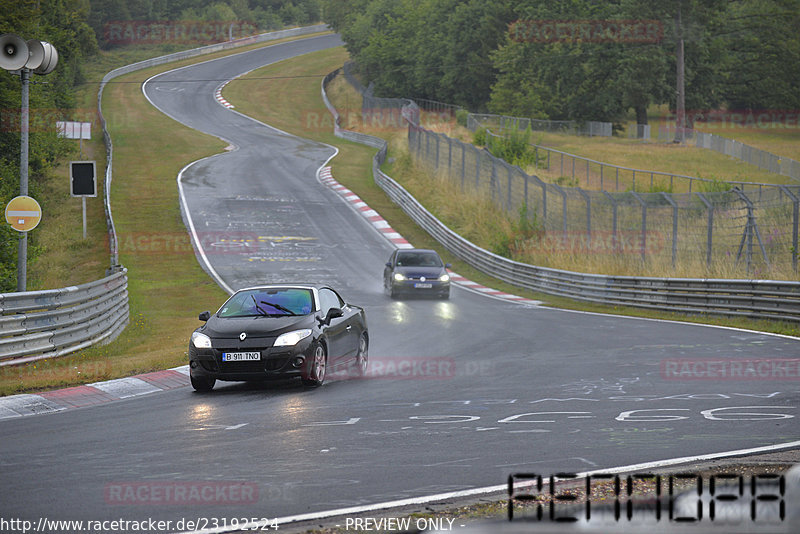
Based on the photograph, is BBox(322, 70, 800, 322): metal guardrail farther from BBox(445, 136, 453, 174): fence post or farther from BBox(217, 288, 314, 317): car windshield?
BBox(217, 288, 314, 317): car windshield

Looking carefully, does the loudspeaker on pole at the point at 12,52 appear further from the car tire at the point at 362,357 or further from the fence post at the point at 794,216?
the fence post at the point at 794,216

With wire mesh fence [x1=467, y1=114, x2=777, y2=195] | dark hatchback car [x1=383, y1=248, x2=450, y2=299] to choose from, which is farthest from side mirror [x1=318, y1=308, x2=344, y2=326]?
wire mesh fence [x1=467, y1=114, x2=777, y2=195]

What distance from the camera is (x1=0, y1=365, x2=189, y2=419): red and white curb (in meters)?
10.5

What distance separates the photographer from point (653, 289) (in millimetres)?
23797

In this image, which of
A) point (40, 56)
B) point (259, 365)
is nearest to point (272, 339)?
point (259, 365)

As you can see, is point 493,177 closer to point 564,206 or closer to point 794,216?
point 564,206

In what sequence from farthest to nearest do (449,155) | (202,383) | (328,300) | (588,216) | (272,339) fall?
(449,155)
(588,216)
(328,300)
(202,383)
(272,339)

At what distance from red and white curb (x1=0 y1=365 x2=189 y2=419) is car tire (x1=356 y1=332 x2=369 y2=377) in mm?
2514

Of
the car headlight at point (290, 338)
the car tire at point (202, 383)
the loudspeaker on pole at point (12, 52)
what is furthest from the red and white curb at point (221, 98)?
the car headlight at point (290, 338)

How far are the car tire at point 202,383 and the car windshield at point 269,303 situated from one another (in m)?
1.11

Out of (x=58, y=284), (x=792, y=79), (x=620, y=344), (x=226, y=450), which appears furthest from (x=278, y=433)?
(x=792, y=79)

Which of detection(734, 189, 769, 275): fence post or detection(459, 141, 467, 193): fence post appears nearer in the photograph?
detection(734, 189, 769, 275): fence post

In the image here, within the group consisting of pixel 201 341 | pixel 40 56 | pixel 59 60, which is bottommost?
pixel 201 341

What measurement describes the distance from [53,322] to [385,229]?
88.0 ft
